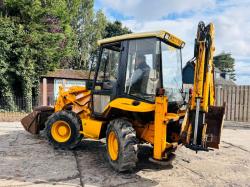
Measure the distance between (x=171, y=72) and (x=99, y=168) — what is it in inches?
92.2

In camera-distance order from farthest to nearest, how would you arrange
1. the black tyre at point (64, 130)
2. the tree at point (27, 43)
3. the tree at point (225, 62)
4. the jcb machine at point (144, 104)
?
1. the tree at point (225, 62)
2. the tree at point (27, 43)
3. the black tyre at point (64, 130)
4. the jcb machine at point (144, 104)

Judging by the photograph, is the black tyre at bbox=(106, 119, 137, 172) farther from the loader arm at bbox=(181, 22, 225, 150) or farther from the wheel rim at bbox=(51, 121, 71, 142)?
the wheel rim at bbox=(51, 121, 71, 142)

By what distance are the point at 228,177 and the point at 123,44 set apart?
10.3ft

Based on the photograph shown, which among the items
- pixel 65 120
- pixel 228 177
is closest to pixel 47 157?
pixel 65 120

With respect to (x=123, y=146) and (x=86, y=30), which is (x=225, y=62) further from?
(x=123, y=146)

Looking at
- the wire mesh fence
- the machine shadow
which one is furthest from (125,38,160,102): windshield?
the wire mesh fence

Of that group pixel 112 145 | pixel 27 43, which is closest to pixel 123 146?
pixel 112 145

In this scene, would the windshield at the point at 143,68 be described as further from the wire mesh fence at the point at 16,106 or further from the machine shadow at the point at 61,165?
the wire mesh fence at the point at 16,106

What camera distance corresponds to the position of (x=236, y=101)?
48.0ft

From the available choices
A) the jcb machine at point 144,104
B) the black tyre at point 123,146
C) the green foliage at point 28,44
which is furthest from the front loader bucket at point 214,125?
the green foliage at point 28,44

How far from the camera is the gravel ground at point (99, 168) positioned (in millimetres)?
5312

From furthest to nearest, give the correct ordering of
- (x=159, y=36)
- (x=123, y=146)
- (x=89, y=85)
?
(x=89, y=85) → (x=159, y=36) → (x=123, y=146)

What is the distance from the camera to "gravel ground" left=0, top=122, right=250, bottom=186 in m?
5.31

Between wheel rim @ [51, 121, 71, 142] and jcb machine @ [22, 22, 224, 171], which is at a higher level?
jcb machine @ [22, 22, 224, 171]
